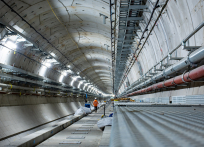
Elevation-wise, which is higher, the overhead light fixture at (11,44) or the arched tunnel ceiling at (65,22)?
the arched tunnel ceiling at (65,22)

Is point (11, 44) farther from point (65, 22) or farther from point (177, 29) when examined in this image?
point (177, 29)

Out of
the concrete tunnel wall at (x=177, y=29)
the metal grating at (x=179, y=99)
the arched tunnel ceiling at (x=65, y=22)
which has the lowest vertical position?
the metal grating at (x=179, y=99)

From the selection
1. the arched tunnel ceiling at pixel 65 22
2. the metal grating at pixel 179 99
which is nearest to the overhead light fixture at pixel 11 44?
the arched tunnel ceiling at pixel 65 22

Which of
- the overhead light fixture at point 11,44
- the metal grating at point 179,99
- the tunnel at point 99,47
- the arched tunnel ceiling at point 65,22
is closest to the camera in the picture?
the tunnel at point 99,47

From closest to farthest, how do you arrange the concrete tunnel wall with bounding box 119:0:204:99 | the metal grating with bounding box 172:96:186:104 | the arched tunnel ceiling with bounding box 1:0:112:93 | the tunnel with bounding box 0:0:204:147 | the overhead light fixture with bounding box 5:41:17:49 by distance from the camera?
the tunnel with bounding box 0:0:204:147 → the concrete tunnel wall with bounding box 119:0:204:99 → the metal grating with bounding box 172:96:186:104 → the arched tunnel ceiling with bounding box 1:0:112:93 → the overhead light fixture with bounding box 5:41:17:49

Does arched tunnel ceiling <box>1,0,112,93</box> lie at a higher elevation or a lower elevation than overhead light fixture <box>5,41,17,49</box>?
higher

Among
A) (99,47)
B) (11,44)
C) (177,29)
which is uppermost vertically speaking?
→ (99,47)

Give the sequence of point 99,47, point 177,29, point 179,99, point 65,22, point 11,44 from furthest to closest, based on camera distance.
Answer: point 99,47 → point 65,22 → point 11,44 → point 179,99 → point 177,29

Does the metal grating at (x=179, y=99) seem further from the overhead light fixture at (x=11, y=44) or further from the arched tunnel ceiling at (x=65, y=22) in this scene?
the overhead light fixture at (x=11, y=44)

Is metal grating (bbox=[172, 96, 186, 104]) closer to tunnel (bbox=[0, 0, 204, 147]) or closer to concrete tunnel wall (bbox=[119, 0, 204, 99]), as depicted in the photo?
tunnel (bbox=[0, 0, 204, 147])

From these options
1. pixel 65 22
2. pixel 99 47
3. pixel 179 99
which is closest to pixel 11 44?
pixel 65 22

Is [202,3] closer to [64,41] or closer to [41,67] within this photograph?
[64,41]

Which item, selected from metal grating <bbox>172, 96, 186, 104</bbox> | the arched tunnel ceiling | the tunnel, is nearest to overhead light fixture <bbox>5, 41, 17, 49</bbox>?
the tunnel

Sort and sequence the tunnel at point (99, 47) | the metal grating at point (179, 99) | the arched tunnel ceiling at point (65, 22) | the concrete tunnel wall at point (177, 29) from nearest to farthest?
the tunnel at point (99, 47) → the concrete tunnel wall at point (177, 29) → the metal grating at point (179, 99) → the arched tunnel ceiling at point (65, 22)
